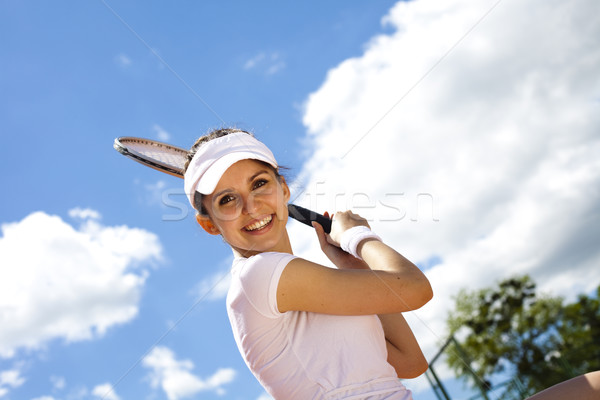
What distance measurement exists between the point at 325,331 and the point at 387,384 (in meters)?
0.32

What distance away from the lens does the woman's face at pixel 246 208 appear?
8.59ft

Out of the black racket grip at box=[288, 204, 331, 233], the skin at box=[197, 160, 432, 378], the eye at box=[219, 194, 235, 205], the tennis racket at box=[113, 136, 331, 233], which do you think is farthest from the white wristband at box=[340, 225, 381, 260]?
the tennis racket at box=[113, 136, 331, 233]

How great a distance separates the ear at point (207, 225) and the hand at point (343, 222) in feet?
2.02

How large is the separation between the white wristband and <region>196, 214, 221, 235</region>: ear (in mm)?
639

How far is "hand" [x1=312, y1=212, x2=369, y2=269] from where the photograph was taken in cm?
297

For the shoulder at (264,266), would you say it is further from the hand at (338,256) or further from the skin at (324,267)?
the hand at (338,256)

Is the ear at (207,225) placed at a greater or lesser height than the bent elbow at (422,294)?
greater

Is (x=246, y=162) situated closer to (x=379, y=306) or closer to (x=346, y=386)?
(x=379, y=306)

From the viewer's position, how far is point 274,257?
227 cm

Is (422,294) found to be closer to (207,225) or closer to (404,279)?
(404,279)

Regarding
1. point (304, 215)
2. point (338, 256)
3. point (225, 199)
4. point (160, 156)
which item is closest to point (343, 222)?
point (338, 256)

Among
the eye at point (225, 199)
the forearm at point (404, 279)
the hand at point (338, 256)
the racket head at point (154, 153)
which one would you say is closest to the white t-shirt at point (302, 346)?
the forearm at point (404, 279)

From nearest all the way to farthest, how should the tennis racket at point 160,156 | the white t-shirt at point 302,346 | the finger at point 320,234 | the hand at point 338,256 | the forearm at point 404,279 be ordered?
the white t-shirt at point 302,346, the forearm at point 404,279, the hand at point 338,256, the finger at point 320,234, the tennis racket at point 160,156

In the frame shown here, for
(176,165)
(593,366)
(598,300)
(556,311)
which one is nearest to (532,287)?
(556,311)
